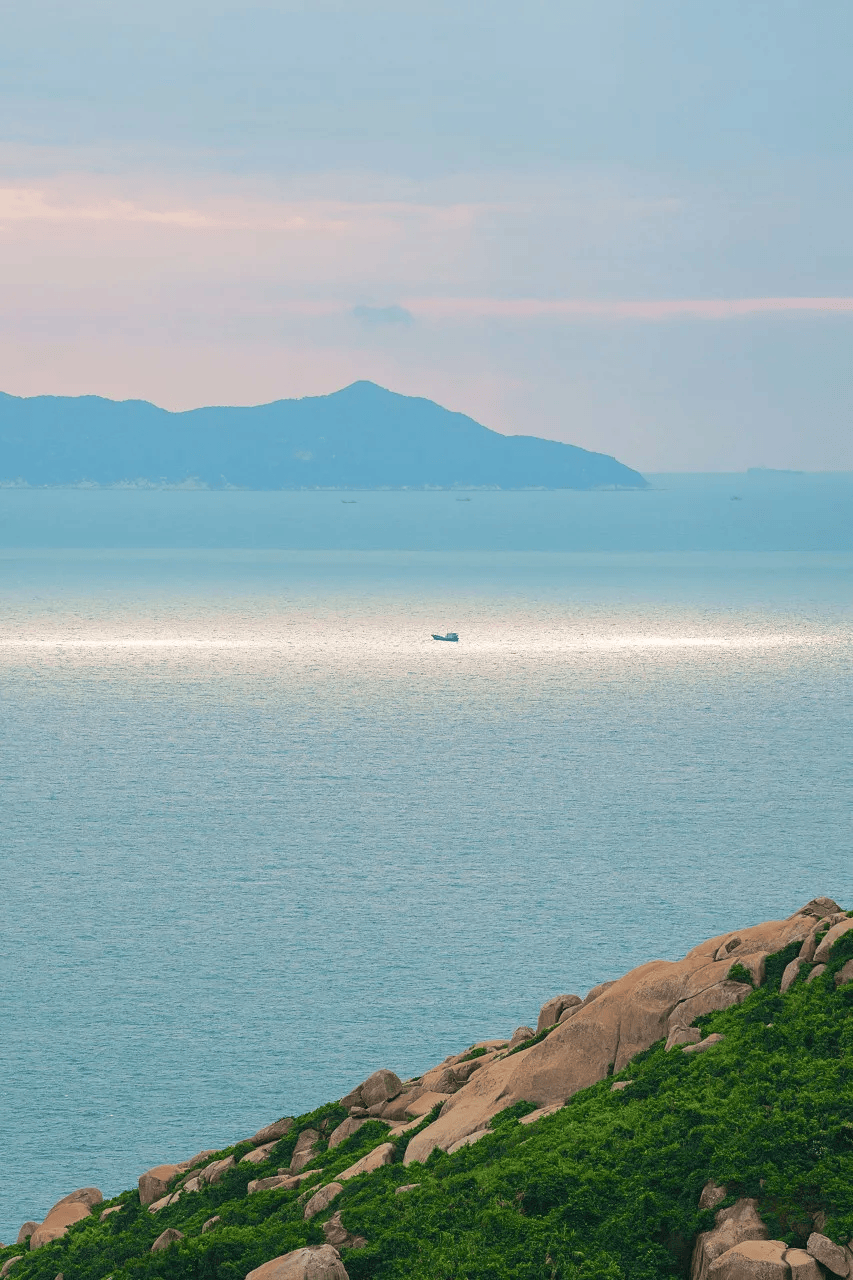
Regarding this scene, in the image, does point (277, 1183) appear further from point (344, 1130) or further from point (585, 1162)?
point (585, 1162)

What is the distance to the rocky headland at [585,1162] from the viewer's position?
57.3 feet

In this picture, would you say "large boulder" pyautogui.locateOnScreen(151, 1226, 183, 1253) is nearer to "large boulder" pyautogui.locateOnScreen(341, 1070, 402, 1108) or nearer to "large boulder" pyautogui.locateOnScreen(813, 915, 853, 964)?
"large boulder" pyautogui.locateOnScreen(341, 1070, 402, 1108)

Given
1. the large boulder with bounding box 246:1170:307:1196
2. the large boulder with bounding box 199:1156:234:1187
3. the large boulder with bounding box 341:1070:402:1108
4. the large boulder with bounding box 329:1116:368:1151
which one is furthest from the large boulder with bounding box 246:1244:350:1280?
the large boulder with bounding box 341:1070:402:1108

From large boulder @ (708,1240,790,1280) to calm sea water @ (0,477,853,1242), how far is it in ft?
128

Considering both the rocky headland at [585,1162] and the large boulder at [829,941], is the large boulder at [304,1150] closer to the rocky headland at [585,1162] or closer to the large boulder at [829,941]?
the rocky headland at [585,1162]

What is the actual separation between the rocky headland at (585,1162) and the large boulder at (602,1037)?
0.04 metres

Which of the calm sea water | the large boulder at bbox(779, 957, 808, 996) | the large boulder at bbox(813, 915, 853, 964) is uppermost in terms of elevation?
the large boulder at bbox(813, 915, 853, 964)

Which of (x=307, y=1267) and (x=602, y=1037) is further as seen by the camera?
(x=602, y=1037)

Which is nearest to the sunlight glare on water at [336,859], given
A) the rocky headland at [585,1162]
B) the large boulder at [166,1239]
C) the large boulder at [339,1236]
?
the rocky headland at [585,1162]

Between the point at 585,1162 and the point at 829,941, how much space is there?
584cm

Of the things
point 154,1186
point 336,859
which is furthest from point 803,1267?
point 336,859

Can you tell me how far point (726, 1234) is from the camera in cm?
1706

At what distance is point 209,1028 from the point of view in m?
66.3

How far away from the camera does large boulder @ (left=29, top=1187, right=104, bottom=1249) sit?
89.7 feet
